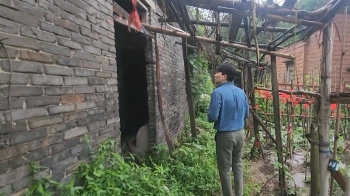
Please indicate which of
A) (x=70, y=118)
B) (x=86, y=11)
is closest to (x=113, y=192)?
(x=70, y=118)

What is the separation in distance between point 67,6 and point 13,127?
110cm

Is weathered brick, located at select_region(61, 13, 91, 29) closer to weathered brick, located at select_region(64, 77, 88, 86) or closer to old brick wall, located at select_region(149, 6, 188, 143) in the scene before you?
weathered brick, located at select_region(64, 77, 88, 86)

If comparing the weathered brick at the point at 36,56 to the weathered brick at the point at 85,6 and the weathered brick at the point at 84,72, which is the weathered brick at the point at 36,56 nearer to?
the weathered brick at the point at 84,72

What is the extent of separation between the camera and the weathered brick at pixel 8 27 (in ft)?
4.67

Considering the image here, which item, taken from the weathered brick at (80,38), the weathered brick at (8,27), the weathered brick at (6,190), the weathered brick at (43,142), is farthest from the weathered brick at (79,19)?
the weathered brick at (6,190)

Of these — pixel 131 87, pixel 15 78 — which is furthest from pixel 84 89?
pixel 131 87

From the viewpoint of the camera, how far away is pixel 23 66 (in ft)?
5.14

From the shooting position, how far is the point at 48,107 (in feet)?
5.85

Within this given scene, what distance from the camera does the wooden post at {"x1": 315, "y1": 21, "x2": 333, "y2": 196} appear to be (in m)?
2.55

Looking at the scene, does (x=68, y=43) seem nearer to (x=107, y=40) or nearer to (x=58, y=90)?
(x=58, y=90)

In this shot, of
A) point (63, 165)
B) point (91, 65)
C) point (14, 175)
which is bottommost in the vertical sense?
point (63, 165)

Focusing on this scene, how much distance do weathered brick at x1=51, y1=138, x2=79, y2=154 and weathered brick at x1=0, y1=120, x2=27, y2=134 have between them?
1.11 ft

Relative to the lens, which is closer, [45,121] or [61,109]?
[45,121]

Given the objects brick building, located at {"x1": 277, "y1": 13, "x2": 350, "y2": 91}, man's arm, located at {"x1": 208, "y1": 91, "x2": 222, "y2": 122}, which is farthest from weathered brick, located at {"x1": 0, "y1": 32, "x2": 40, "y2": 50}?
brick building, located at {"x1": 277, "y1": 13, "x2": 350, "y2": 91}
